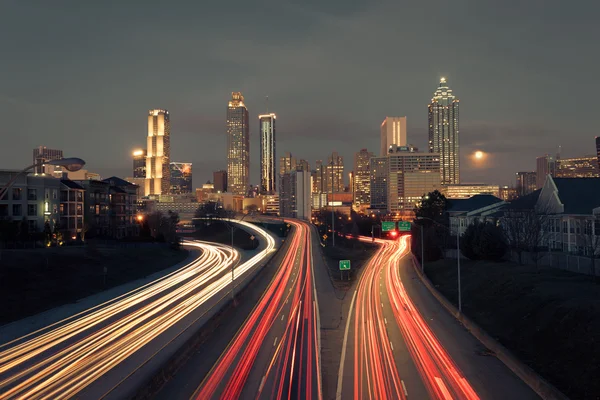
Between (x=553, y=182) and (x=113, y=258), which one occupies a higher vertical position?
(x=553, y=182)

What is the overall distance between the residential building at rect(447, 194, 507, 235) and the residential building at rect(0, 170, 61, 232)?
219 ft

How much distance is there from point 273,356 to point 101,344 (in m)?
10.8

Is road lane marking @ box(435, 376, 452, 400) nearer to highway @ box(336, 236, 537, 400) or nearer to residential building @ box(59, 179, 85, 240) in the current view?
highway @ box(336, 236, 537, 400)

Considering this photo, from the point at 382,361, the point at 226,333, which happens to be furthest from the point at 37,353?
the point at 382,361

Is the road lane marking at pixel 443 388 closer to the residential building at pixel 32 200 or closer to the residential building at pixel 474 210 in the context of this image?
the residential building at pixel 474 210

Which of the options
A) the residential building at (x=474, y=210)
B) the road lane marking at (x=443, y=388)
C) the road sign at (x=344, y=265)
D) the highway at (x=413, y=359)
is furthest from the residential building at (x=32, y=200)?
the residential building at (x=474, y=210)

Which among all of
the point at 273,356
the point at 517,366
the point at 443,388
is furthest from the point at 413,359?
the point at 273,356

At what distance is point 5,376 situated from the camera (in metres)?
22.7

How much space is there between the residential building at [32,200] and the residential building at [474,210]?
219ft

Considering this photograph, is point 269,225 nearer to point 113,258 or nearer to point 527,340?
point 113,258

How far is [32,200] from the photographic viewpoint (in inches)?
2884

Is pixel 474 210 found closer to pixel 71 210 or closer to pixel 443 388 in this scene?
pixel 443 388

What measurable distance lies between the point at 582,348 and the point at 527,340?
15.8ft

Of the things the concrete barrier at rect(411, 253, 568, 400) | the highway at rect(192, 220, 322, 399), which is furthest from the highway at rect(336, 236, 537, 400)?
the highway at rect(192, 220, 322, 399)
